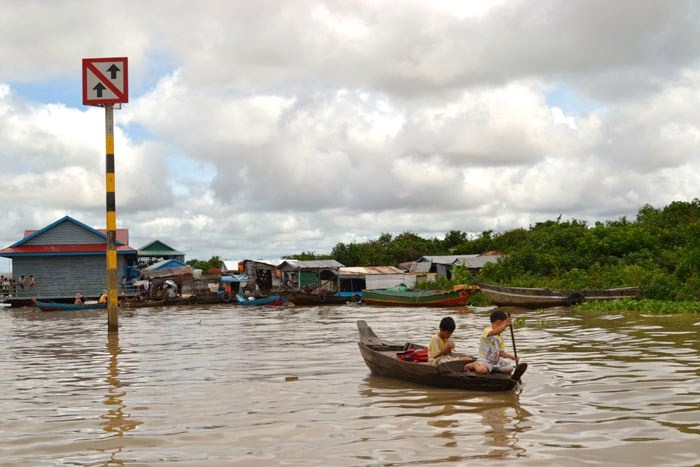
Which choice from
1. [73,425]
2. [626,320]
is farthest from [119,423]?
[626,320]

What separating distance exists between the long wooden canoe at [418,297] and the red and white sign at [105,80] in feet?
62.8

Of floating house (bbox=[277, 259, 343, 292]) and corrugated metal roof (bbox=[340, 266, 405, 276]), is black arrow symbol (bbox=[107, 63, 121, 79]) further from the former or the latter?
corrugated metal roof (bbox=[340, 266, 405, 276])

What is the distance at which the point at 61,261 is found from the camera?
135ft

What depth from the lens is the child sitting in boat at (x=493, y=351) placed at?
9008 mm

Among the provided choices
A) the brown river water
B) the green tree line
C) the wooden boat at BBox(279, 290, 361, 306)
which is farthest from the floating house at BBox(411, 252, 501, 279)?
the brown river water

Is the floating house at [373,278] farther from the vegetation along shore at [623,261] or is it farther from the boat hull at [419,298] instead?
the boat hull at [419,298]

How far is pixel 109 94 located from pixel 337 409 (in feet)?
43.4

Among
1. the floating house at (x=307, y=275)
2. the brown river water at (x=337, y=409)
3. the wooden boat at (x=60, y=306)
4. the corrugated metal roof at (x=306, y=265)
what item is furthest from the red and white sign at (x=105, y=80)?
the corrugated metal roof at (x=306, y=265)

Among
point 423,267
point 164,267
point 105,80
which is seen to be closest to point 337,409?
point 105,80

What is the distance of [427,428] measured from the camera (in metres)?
7.09

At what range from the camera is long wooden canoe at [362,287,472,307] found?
1316 inches

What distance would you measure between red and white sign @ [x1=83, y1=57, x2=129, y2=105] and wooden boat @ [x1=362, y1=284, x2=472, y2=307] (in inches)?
753

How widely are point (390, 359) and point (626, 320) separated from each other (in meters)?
10.9

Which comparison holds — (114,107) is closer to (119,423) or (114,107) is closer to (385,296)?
(119,423)
